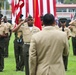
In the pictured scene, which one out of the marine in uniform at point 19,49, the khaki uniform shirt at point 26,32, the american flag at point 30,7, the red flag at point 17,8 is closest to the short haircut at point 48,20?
the american flag at point 30,7

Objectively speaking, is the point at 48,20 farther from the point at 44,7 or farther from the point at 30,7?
the point at 30,7

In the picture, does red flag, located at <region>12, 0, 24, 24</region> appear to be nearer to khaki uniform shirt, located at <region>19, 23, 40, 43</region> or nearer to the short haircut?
khaki uniform shirt, located at <region>19, 23, 40, 43</region>

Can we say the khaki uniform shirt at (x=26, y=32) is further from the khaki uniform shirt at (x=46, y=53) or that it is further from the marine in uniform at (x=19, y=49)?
the khaki uniform shirt at (x=46, y=53)

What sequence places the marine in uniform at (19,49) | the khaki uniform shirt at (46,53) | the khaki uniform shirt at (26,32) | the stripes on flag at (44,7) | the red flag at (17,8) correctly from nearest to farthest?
the khaki uniform shirt at (46,53), the stripes on flag at (44,7), the red flag at (17,8), the khaki uniform shirt at (26,32), the marine in uniform at (19,49)

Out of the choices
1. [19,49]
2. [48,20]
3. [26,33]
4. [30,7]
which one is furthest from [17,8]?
[48,20]

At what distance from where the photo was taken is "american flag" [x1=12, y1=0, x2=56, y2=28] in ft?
41.4

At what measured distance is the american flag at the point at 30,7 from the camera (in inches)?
496

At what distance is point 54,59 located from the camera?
8812 mm

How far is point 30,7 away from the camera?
1308 centimetres

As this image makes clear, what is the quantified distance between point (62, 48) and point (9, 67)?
8929 millimetres

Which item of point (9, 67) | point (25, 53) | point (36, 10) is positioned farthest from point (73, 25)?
point (36, 10)

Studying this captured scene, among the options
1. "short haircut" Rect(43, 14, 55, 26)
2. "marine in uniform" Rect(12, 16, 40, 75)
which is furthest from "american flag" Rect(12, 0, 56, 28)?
"short haircut" Rect(43, 14, 55, 26)

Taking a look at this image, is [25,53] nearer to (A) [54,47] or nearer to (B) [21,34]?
(B) [21,34]

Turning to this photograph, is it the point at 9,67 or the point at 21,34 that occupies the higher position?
the point at 21,34
